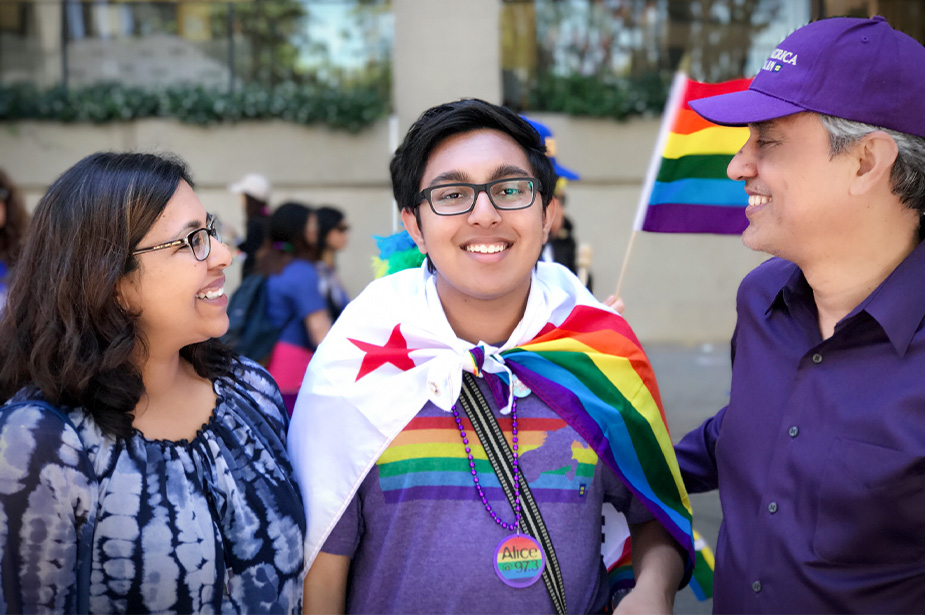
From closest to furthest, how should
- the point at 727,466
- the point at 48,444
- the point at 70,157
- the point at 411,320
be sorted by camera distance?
1. the point at 48,444
2. the point at 727,466
3. the point at 411,320
4. the point at 70,157

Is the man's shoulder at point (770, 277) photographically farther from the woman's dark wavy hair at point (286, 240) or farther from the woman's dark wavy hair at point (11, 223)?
the woman's dark wavy hair at point (11, 223)

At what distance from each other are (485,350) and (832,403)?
85 cm

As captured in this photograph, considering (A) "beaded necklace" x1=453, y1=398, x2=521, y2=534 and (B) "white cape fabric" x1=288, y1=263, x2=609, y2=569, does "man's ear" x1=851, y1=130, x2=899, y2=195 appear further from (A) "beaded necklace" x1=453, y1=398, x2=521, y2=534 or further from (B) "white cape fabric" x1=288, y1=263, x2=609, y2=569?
(A) "beaded necklace" x1=453, y1=398, x2=521, y2=534

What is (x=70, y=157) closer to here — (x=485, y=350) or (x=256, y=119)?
(x=256, y=119)

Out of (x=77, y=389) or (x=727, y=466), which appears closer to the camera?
(x=77, y=389)

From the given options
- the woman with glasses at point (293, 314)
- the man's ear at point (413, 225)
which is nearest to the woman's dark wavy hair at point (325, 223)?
the woman with glasses at point (293, 314)

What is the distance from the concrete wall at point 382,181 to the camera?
408 inches

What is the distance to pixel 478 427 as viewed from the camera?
7.47ft

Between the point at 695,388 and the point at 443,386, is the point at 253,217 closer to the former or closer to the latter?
the point at 695,388

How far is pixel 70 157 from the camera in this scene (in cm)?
1038

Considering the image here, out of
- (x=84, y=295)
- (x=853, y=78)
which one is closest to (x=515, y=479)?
(x=84, y=295)

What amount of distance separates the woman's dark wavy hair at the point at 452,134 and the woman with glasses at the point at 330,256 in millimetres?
3197

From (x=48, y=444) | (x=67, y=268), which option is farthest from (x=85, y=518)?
(x=67, y=268)

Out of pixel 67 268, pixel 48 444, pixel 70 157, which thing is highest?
pixel 70 157
